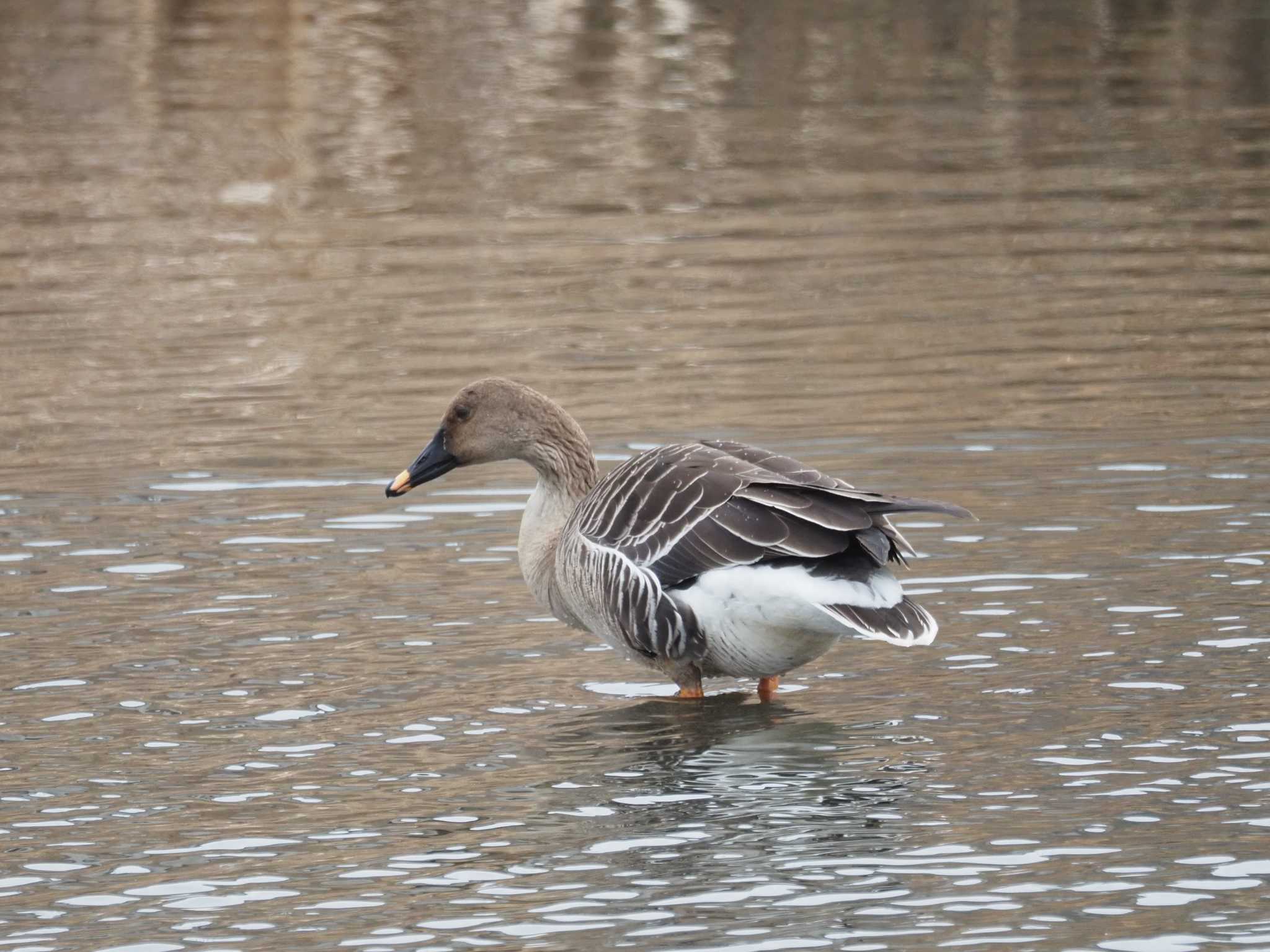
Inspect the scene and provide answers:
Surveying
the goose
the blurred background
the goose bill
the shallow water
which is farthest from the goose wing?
the blurred background

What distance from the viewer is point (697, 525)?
820 cm

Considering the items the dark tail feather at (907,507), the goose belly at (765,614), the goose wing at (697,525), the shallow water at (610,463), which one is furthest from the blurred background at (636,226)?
the dark tail feather at (907,507)

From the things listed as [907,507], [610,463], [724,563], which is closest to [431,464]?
[724,563]

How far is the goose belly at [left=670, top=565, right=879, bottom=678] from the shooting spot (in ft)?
25.5

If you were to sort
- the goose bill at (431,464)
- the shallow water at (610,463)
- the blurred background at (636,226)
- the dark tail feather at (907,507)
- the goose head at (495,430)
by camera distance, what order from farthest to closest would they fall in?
the blurred background at (636,226)
the goose bill at (431,464)
the goose head at (495,430)
the dark tail feather at (907,507)
the shallow water at (610,463)

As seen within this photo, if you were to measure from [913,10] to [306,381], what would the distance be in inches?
860

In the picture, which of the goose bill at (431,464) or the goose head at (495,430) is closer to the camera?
the goose head at (495,430)

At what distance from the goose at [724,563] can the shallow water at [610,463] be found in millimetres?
335

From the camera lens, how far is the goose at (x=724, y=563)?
7.79 metres

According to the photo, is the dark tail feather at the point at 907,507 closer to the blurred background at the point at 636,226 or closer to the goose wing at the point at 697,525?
the goose wing at the point at 697,525

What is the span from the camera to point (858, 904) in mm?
6141

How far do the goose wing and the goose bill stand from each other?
3.28 feet

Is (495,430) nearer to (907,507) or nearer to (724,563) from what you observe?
(724,563)

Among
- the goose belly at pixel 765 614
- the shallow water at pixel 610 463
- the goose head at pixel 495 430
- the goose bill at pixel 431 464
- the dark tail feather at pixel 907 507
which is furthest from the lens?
the goose bill at pixel 431 464
